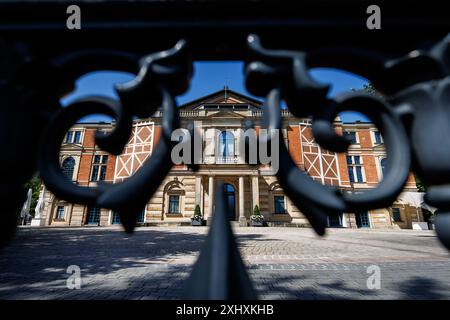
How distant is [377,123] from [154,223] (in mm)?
22827

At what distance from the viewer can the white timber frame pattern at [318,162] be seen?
23.9 metres

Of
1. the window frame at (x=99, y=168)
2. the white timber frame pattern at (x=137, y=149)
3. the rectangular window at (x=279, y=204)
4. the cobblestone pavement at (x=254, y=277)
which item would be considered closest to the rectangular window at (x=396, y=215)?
the rectangular window at (x=279, y=204)

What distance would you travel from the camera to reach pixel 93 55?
25.9 inches

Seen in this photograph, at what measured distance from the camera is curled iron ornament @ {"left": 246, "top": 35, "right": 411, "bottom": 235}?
0.54 meters

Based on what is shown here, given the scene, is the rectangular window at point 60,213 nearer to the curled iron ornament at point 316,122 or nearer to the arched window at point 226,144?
the arched window at point 226,144

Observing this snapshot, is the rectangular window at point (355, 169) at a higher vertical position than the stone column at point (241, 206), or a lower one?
higher

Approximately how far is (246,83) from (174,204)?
22772 mm

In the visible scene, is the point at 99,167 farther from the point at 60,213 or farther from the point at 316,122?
the point at 316,122

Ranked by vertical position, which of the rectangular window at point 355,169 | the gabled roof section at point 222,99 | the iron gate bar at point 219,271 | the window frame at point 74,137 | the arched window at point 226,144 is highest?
the gabled roof section at point 222,99

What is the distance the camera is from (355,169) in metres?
25.7

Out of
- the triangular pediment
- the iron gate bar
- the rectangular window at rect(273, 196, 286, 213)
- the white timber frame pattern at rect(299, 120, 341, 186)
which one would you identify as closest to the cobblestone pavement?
the iron gate bar

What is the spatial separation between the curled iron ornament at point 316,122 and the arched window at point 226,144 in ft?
72.9

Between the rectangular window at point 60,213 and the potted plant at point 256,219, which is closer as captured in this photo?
the potted plant at point 256,219

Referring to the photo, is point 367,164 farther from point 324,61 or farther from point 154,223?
point 324,61
